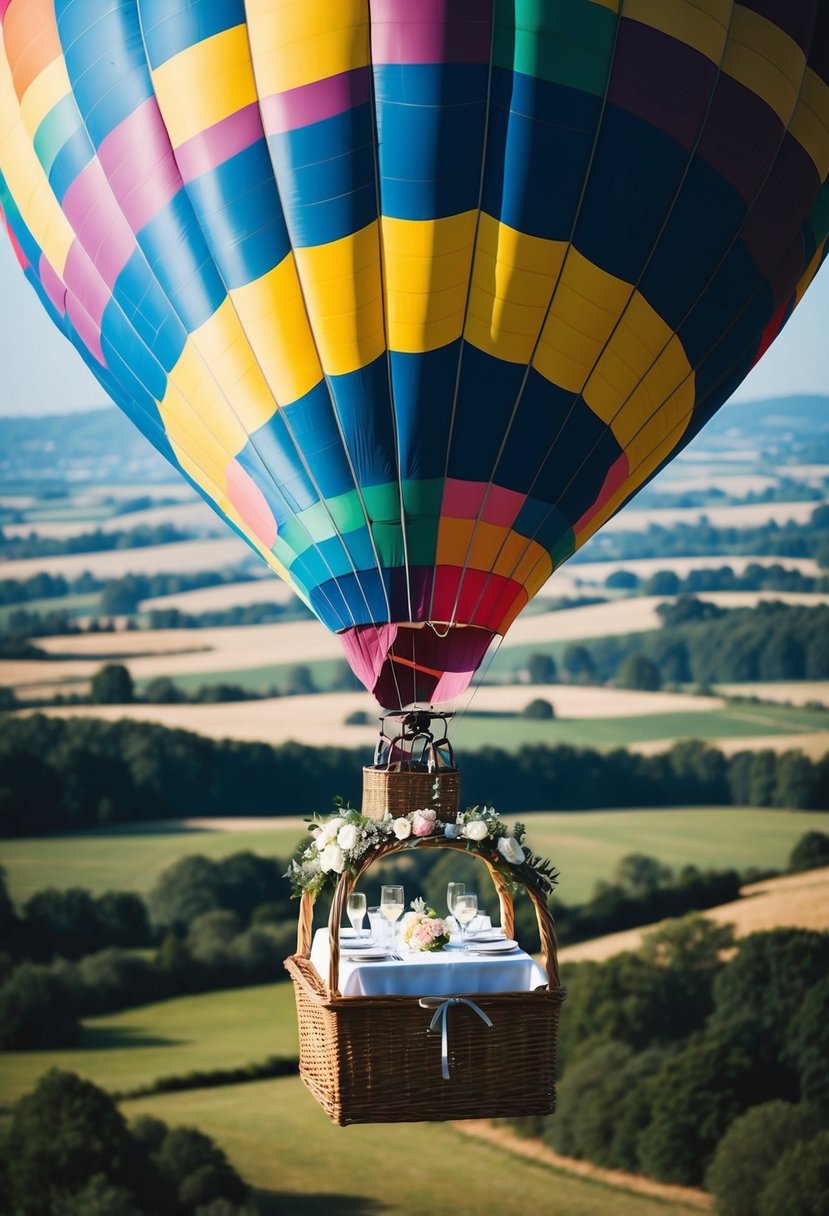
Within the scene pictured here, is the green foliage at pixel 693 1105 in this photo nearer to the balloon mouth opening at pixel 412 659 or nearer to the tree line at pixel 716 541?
the tree line at pixel 716 541

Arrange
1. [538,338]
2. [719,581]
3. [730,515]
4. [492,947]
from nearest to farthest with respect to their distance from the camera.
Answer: [492,947] < [538,338] < [719,581] < [730,515]

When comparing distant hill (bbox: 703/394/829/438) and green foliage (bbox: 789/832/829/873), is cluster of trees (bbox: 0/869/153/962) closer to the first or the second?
green foliage (bbox: 789/832/829/873)

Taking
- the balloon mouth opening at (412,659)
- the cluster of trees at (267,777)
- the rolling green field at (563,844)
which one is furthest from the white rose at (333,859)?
the rolling green field at (563,844)

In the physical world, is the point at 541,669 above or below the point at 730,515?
below

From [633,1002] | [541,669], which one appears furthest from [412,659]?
[541,669]

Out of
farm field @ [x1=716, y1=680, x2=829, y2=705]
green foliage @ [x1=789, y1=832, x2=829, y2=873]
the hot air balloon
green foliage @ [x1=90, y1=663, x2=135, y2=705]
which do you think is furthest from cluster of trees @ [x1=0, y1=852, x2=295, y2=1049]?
the hot air balloon

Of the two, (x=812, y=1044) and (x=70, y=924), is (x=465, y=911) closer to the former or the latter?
(x=812, y=1044)

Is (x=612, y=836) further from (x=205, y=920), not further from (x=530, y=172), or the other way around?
(x=530, y=172)
